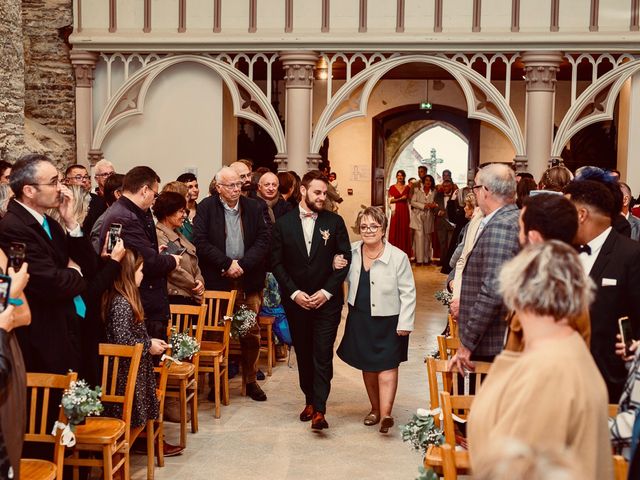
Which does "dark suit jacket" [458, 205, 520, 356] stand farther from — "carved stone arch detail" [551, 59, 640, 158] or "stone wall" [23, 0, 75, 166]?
"stone wall" [23, 0, 75, 166]

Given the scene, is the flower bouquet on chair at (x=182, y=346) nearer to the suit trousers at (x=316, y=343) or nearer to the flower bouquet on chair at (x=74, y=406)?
the suit trousers at (x=316, y=343)

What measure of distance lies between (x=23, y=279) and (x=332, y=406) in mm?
3714

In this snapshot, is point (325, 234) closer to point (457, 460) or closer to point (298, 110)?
point (457, 460)

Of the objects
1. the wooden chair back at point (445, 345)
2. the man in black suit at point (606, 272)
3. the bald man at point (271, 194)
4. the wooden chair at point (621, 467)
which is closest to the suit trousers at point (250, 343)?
the bald man at point (271, 194)

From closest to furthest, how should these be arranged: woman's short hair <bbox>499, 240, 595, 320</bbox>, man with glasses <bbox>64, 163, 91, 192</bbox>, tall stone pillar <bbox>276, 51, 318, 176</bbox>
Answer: woman's short hair <bbox>499, 240, 595, 320</bbox> < man with glasses <bbox>64, 163, 91, 192</bbox> < tall stone pillar <bbox>276, 51, 318, 176</bbox>

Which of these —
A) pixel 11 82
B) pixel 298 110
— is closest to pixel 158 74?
pixel 298 110

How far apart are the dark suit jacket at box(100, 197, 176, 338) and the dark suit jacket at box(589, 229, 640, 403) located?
2719 mm

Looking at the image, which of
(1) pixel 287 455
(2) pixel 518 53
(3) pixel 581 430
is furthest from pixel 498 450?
(2) pixel 518 53

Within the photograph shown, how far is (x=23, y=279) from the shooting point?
3225 millimetres

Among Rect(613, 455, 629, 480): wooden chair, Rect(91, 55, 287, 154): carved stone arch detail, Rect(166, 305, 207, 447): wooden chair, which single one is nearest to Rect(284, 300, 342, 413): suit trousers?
Rect(166, 305, 207, 447): wooden chair

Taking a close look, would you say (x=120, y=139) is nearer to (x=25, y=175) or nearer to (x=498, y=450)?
(x=25, y=175)

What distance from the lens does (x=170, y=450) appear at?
5.36m

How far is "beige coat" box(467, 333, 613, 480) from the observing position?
6.62 ft

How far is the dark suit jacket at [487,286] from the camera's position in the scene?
4227mm
